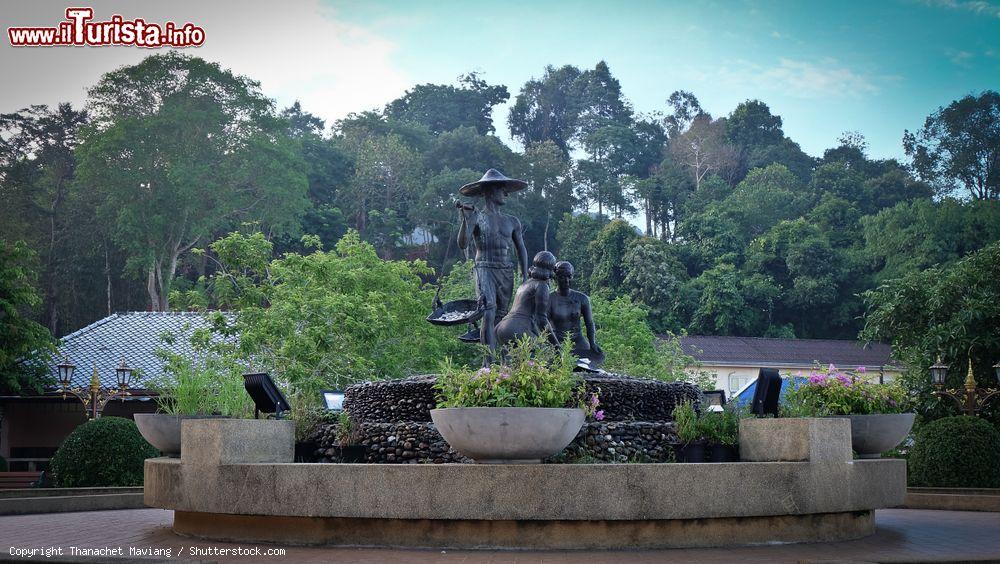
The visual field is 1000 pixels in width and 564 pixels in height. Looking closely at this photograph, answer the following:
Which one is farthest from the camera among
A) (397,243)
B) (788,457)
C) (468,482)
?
(397,243)

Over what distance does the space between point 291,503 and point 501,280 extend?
6.55 metres

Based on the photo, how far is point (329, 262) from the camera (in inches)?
1198

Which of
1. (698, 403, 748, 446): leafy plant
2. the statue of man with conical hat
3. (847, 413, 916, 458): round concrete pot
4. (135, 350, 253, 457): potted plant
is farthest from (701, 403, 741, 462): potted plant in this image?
(135, 350, 253, 457): potted plant

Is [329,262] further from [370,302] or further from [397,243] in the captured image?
[397,243]

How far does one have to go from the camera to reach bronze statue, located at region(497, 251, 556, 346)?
14.1 meters

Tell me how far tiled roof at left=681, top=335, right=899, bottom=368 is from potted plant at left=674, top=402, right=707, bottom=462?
3521 centimetres

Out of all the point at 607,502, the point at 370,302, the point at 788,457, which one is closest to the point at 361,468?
the point at 607,502

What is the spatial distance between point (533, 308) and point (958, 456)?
316 inches

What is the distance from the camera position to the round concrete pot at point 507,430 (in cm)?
861

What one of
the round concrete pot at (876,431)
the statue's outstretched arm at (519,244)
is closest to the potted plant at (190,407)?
the statue's outstretched arm at (519,244)

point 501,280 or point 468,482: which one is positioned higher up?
point 501,280

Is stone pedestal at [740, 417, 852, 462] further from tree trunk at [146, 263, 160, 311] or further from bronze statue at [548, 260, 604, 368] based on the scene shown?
tree trunk at [146, 263, 160, 311]

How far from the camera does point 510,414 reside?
8586 mm

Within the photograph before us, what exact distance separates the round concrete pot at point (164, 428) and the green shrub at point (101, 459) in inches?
243
